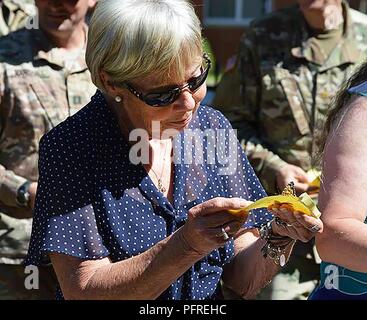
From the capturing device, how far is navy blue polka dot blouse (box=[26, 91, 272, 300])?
2768mm

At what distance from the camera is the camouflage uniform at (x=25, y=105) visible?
13.7 feet

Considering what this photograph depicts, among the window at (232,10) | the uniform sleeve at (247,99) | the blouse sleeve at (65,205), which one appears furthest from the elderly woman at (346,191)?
the window at (232,10)

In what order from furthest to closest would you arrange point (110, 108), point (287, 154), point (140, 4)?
point (287, 154) < point (110, 108) < point (140, 4)

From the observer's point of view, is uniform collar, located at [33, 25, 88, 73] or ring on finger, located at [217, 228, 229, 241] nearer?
ring on finger, located at [217, 228, 229, 241]

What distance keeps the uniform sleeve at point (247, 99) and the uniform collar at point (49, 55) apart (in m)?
0.77

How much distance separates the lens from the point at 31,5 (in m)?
4.70

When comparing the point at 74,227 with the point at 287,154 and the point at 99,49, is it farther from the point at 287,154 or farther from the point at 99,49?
the point at 287,154

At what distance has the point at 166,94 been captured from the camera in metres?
2.74

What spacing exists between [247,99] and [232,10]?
15.3 m

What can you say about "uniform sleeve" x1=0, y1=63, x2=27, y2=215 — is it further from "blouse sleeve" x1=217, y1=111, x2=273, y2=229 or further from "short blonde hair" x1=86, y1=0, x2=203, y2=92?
"short blonde hair" x1=86, y1=0, x2=203, y2=92

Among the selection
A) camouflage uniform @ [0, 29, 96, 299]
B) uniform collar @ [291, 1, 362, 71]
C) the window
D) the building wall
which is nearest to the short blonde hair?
camouflage uniform @ [0, 29, 96, 299]

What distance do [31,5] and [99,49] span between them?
2042 mm

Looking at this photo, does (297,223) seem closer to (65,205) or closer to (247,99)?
(65,205)
